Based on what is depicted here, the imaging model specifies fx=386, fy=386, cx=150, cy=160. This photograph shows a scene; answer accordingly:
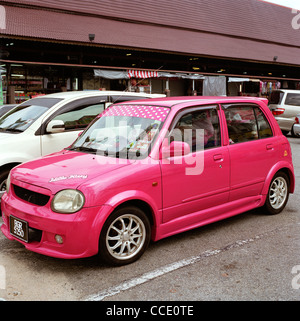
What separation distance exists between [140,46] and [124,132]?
40.8 ft

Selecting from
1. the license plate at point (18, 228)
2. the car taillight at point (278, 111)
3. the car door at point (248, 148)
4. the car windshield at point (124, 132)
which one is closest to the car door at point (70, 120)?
the car windshield at point (124, 132)

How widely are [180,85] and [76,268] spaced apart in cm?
1914

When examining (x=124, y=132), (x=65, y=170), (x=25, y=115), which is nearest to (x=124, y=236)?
(x=65, y=170)

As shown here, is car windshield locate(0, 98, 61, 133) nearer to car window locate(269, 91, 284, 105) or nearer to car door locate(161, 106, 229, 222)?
car door locate(161, 106, 229, 222)

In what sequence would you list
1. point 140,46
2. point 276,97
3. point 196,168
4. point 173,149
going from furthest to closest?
point 140,46 < point 276,97 < point 196,168 < point 173,149

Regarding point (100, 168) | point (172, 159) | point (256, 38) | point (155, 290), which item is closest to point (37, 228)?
point (100, 168)

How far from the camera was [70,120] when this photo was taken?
6164 millimetres

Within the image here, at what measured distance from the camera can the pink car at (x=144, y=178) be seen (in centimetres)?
357

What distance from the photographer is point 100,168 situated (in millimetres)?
3834

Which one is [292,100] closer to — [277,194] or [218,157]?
[277,194]

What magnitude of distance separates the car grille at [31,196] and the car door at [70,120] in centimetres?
186

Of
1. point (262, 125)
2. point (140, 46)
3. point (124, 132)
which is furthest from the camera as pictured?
point (140, 46)

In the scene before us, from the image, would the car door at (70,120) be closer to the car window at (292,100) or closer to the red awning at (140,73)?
the red awning at (140,73)

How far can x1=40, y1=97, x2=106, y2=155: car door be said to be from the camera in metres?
5.84
